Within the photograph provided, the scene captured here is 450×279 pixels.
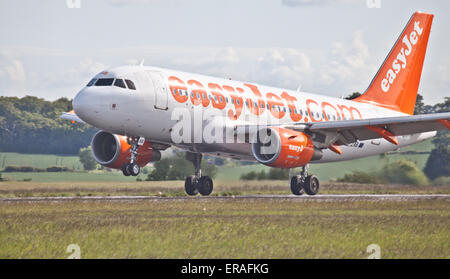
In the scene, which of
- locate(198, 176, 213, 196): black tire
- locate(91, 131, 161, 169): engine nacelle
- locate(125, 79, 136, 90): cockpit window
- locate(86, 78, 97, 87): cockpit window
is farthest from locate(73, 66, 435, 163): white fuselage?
locate(91, 131, 161, 169): engine nacelle

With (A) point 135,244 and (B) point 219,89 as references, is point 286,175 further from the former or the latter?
(A) point 135,244

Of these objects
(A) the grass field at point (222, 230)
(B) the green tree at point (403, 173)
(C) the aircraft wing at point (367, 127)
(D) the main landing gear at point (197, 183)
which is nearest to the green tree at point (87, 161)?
(D) the main landing gear at point (197, 183)

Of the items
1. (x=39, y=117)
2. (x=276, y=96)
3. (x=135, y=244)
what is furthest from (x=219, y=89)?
(x=39, y=117)

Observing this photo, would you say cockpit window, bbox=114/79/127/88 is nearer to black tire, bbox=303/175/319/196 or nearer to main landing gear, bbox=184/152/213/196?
main landing gear, bbox=184/152/213/196

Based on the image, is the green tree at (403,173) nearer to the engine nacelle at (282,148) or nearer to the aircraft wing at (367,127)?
the aircraft wing at (367,127)

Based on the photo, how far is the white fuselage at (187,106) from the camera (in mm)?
28641

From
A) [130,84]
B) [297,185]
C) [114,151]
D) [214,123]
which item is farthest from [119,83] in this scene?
[297,185]

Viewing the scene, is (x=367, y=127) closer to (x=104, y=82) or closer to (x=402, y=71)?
(x=402, y=71)

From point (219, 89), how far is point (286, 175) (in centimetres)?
999

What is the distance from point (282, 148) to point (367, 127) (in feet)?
16.0

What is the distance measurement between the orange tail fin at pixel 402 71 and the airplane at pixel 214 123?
451cm

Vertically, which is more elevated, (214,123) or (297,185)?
(214,123)

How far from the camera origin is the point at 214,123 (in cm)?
3175
